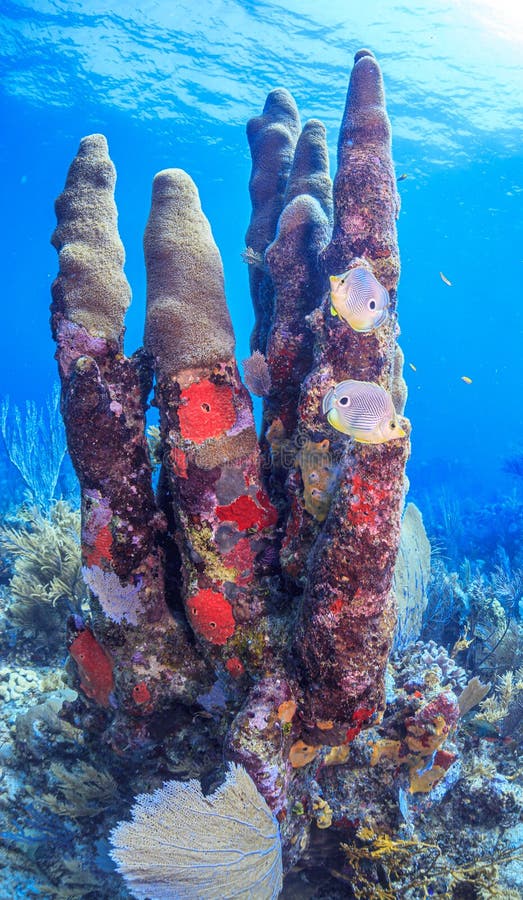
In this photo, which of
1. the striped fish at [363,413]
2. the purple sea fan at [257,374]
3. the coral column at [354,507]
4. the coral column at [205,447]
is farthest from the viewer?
the purple sea fan at [257,374]

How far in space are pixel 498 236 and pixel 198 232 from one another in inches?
1879

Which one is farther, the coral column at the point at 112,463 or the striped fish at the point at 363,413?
the coral column at the point at 112,463

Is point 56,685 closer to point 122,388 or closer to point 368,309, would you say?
point 122,388

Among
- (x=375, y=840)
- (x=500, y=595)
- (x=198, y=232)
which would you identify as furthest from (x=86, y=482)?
(x=500, y=595)

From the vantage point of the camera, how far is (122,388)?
331cm

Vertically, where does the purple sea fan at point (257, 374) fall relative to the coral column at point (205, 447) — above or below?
above

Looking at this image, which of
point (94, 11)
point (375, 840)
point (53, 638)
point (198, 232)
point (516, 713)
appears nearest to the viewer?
point (375, 840)

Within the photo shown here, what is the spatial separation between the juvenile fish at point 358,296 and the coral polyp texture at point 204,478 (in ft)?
1.30

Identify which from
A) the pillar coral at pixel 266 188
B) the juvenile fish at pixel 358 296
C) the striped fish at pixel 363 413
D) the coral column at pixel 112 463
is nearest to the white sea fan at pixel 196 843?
the coral column at pixel 112 463

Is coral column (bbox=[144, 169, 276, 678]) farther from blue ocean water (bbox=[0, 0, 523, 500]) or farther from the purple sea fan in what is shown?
blue ocean water (bbox=[0, 0, 523, 500])

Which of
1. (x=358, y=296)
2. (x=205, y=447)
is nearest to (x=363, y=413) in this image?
(x=358, y=296)

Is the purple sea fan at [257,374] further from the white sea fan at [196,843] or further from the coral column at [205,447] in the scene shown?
the white sea fan at [196,843]

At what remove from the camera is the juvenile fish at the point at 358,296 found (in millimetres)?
2420

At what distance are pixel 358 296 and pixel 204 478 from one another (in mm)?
1401
